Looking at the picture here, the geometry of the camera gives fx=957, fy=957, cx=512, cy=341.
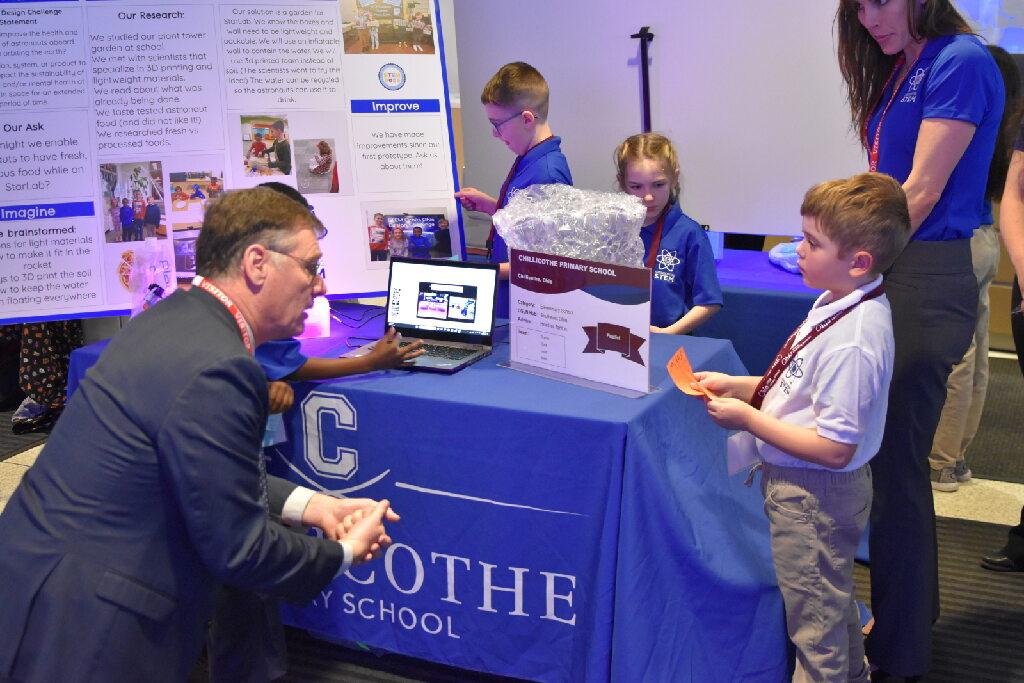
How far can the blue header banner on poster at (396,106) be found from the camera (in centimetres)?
286

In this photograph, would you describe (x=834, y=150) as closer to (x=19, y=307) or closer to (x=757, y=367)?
(x=757, y=367)

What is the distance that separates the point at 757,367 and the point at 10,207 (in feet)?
7.90

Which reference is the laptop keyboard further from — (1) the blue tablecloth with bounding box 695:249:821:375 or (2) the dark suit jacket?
(1) the blue tablecloth with bounding box 695:249:821:375

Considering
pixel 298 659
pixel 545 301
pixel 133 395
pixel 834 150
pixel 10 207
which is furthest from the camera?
pixel 834 150

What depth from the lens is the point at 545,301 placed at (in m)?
2.10

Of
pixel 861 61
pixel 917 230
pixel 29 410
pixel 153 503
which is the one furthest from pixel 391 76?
pixel 29 410

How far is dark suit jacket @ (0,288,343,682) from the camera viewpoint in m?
1.30

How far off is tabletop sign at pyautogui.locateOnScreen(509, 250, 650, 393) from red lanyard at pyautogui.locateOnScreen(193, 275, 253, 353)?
80 cm

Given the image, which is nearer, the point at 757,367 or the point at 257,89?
the point at 257,89

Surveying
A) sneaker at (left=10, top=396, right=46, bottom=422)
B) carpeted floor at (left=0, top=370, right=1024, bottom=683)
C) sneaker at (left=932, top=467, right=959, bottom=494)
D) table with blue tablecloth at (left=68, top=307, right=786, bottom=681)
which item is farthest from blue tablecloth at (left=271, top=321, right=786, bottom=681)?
sneaker at (left=10, top=396, right=46, bottom=422)

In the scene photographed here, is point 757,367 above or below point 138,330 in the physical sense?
below

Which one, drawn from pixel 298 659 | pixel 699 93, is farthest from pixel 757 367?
pixel 298 659

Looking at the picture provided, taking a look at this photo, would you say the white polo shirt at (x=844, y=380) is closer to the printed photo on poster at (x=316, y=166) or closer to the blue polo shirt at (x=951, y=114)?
the blue polo shirt at (x=951, y=114)

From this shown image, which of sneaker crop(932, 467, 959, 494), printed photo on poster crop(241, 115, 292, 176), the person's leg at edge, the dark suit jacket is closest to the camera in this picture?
the dark suit jacket
